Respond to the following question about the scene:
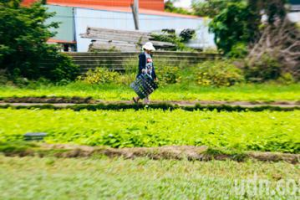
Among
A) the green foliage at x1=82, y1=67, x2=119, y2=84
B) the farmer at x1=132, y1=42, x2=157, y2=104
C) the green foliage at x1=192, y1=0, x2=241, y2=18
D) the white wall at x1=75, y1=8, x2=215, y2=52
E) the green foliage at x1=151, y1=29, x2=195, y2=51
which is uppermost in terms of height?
the green foliage at x1=192, y1=0, x2=241, y2=18

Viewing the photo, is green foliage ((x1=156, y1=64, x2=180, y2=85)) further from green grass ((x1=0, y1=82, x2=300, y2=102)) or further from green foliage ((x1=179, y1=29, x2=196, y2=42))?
green foliage ((x1=179, y1=29, x2=196, y2=42))

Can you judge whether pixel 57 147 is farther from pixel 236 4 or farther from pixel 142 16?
pixel 142 16

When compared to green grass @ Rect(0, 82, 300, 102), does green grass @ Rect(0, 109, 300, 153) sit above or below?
above

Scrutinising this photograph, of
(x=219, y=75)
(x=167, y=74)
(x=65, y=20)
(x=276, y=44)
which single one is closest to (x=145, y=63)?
(x=167, y=74)

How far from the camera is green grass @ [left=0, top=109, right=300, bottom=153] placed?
6.13 meters

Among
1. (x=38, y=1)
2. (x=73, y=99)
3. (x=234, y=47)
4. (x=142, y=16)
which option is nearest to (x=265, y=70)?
(x=234, y=47)

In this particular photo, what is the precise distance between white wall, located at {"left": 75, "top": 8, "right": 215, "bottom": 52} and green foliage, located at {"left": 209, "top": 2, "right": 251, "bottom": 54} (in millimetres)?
2696

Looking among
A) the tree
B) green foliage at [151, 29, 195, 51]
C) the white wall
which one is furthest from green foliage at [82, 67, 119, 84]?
the white wall

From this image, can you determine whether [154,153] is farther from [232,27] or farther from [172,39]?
[172,39]

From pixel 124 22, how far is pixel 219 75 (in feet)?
32.4

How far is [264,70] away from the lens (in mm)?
15375

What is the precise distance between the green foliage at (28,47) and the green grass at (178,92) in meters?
1.21

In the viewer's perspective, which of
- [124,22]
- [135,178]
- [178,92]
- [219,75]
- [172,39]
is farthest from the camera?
[124,22]

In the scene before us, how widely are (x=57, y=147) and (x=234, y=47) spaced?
41.4ft
